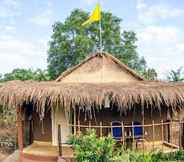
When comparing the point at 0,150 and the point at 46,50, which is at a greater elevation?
the point at 46,50

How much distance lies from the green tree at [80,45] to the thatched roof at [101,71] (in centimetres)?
1372

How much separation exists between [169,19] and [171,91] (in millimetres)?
11371

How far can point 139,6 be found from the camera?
24.0 metres

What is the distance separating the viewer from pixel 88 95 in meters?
14.0

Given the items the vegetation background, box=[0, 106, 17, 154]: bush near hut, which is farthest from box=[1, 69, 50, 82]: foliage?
box=[0, 106, 17, 154]: bush near hut

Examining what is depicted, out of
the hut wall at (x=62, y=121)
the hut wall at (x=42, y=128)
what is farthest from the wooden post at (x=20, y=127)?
the hut wall at (x=42, y=128)

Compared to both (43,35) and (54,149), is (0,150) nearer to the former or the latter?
(54,149)

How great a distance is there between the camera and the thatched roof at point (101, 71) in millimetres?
17438

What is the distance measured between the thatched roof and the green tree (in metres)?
13.7

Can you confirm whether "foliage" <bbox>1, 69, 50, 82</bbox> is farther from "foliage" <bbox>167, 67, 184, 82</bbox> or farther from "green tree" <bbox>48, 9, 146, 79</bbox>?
"foliage" <bbox>167, 67, 184, 82</bbox>

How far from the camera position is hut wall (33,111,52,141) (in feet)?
54.1

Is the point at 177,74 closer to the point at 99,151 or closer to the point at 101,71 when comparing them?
the point at 101,71

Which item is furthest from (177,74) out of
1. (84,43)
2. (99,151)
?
(99,151)

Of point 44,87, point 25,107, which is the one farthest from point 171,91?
point 25,107
